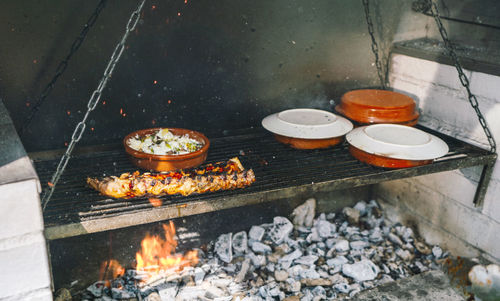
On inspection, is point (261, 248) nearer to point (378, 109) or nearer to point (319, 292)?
point (319, 292)

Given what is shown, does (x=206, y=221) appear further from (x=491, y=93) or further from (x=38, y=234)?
(x=491, y=93)

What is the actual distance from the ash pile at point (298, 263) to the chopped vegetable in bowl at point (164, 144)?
49.2 inches

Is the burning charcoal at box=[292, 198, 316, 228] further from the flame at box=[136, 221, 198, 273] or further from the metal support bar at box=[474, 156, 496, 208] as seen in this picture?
the metal support bar at box=[474, 156, 496, 208]

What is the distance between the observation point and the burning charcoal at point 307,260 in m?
3.78

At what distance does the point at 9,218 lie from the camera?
195cm

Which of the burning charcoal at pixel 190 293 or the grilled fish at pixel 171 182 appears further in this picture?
the burning charcoal at pixel 190 293

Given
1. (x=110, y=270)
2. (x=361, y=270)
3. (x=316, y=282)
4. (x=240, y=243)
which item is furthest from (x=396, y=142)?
(x=110, y=270)

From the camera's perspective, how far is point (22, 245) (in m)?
2.01

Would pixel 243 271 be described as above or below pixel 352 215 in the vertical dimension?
below

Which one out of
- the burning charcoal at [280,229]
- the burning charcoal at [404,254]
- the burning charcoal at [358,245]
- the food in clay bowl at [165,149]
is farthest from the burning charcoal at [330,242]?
the food in clay bowl at [165,149]

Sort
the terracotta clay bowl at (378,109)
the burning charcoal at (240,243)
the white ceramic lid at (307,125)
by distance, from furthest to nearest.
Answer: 1. the burning charcoal at (240,243)
2. the terracotta clay bowl at (378,109)
3. the white ceramic lid at (307,125)

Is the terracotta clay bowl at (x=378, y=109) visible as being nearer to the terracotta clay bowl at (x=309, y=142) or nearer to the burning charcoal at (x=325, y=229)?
the terracotta clay bowl at (x=309, y=142)

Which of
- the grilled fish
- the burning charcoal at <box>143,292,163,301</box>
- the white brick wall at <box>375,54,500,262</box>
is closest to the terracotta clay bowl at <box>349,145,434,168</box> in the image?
the white brick wall at <box>375,54,500,262</box>

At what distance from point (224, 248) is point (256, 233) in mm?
372
